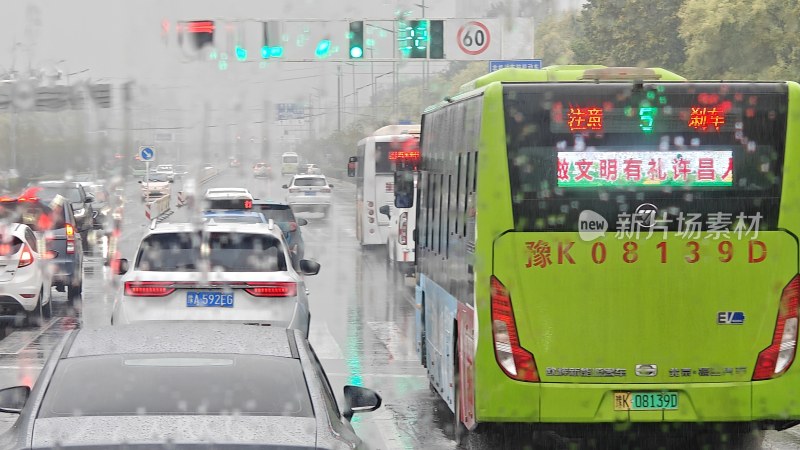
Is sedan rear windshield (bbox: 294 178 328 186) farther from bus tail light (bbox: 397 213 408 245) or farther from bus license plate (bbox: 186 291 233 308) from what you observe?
bus license plate (bbox: 186 291 233 308)

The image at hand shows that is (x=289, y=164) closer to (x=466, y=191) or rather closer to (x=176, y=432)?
(x=466, y=191)

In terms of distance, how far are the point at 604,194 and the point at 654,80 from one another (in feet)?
2.92

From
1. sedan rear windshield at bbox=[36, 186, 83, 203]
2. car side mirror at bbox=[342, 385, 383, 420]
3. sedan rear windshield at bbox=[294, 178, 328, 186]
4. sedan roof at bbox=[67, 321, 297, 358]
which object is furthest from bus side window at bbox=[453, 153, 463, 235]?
sedan rear windshield at bbox=[294, 178, 328, 186]

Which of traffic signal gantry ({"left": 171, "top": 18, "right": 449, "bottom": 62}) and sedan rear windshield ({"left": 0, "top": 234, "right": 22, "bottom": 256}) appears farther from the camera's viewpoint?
traffic signal gantry ({"left": 171, "top": 18, "right": 449, "bottom": 62})

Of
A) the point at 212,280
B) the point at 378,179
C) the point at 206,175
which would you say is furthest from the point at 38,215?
A: the point at 206,175

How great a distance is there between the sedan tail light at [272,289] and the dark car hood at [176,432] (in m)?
7.22

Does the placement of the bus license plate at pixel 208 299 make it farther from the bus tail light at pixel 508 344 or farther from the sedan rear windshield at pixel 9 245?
the sedan rear windshield at pixel 9 245

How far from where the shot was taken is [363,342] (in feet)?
57.2

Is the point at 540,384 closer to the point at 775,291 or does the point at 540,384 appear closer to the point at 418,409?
the point at 775,291

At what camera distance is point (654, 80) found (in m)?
9.78

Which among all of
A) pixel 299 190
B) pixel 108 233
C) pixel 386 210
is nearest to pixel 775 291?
pixel 386 210

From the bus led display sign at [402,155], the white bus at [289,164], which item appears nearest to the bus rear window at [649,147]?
the bus led display sign at [402,155]

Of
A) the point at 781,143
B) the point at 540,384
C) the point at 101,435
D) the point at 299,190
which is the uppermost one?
the point at 781,143

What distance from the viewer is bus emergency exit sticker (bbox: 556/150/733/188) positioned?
948cm
